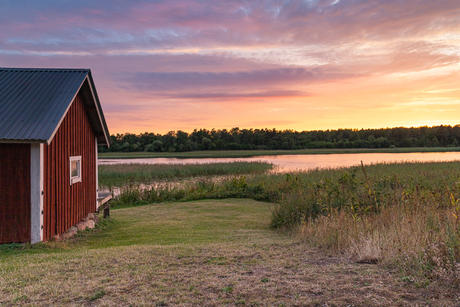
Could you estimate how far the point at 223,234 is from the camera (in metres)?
8.29

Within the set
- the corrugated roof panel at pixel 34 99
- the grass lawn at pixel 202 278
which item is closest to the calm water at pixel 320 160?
the corrugated roof panel at pixel 34 99

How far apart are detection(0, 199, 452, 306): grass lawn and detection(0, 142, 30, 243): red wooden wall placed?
568mm

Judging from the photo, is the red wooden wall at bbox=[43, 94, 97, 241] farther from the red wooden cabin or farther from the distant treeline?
the distant treeline

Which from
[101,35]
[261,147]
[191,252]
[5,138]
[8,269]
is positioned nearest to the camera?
[8,269]

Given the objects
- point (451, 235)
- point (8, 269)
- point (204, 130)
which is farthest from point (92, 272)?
point (204, 130)

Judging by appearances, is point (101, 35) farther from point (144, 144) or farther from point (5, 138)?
point (144, 144)

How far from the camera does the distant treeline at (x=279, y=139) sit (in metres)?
Result: 97.9

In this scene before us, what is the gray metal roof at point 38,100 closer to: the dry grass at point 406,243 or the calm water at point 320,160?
the dry grass at point 406,243

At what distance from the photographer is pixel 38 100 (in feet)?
25.3

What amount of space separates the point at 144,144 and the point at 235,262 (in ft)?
317

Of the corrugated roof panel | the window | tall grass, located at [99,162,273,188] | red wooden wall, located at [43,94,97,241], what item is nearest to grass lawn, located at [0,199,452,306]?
red wooden wall, located at [43,94,97,241]

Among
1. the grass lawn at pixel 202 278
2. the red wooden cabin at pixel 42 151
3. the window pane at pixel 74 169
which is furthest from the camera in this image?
the window pane at pixel 74 169

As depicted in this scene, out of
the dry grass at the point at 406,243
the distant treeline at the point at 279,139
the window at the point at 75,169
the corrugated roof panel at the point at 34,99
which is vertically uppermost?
the distant treeline at the point at 279,139

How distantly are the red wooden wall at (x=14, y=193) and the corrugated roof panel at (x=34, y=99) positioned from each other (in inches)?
18.5
